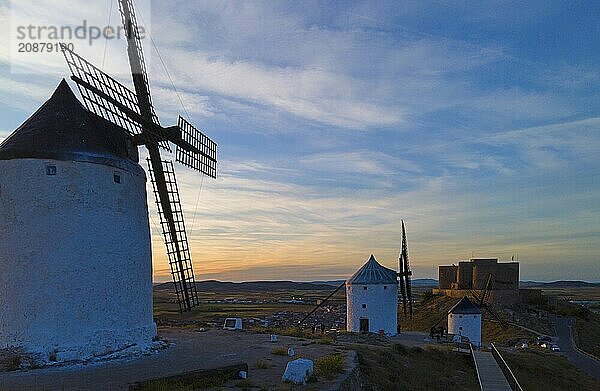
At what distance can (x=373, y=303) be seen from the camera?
32.0 meters

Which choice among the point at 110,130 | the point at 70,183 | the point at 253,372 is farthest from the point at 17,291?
the point at 253,372

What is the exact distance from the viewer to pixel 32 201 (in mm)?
14680

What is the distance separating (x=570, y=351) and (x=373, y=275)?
40.4 ft

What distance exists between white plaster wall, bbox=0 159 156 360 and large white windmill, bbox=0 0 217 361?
28mm

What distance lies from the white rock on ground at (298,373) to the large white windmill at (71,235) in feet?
20.5

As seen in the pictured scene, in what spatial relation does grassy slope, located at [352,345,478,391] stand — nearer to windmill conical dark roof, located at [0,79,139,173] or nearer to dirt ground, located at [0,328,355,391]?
dirt ground, located at [0,328,355,391]

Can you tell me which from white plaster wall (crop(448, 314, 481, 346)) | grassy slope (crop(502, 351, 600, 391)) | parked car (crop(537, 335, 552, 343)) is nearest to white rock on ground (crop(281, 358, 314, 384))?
grassy slope (crop(502, 351, 600, 391))

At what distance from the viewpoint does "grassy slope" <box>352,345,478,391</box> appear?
16.4m

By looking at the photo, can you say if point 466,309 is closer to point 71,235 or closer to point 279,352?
point 279,352

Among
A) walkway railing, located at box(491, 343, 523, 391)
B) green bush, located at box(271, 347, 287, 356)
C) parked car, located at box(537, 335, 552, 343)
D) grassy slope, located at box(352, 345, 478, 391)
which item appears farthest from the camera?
parked car, located at box(537, 335, 552, 343)

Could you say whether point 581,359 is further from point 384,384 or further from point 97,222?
point 97,222

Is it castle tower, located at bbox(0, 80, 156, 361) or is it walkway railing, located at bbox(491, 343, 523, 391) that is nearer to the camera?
castle tower, located at bbox(0, 80, 156, 361)

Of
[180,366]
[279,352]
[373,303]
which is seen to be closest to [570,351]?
→ [373,303]

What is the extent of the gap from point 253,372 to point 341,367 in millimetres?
2408
